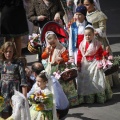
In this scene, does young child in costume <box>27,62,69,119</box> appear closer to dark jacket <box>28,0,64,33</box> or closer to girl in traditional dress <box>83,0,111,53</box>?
girl in traditional dress <box>83,0,111,53</box>

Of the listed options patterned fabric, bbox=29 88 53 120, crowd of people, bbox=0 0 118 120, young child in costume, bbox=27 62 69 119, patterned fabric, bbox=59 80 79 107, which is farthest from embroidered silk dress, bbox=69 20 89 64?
patterned fabric, bbox=29 88 53 120

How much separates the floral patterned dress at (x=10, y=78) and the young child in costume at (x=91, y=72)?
173 centimetres

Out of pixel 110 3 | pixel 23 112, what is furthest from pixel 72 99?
pixel 110 3

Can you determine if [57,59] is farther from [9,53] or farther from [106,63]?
[9,53]

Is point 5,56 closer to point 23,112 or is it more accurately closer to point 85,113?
point 23,112

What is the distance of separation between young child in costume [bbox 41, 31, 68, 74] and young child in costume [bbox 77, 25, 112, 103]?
360mm

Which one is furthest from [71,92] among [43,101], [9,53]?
[9,53]

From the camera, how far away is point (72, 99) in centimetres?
754

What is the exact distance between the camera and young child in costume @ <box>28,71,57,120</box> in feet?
19.7

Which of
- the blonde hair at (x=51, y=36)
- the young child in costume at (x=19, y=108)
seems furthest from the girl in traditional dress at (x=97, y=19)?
the young child in costume at (x=19, y=108)

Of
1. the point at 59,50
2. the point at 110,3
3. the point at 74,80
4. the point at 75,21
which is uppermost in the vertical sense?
the point at 110,3

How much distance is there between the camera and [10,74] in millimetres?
6129

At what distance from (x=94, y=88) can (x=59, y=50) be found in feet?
2.81

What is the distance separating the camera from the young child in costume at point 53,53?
738cm
